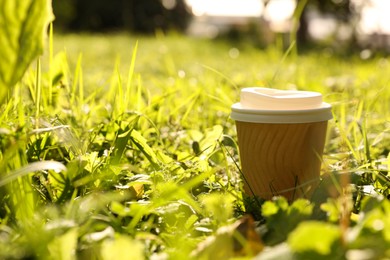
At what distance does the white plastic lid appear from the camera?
158cm

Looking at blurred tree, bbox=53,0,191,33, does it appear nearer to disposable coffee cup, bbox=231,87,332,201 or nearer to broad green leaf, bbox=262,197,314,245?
disposable coffee cup, bbox=231,87,332,201

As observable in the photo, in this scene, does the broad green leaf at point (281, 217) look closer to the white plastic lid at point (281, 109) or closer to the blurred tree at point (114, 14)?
the white plastic lid at point (281, 109)

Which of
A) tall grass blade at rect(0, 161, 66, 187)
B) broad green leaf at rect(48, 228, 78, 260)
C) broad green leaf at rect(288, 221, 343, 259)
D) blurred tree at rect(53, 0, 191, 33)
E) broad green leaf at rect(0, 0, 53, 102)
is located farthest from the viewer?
blurred tree at rect(53, 0, 191, 33)

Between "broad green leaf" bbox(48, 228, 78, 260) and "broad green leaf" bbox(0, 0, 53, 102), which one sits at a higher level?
"broad green leaf" bbox(0, 0, 53, 102)

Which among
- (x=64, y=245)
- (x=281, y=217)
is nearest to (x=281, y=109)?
(x=281, y=217)

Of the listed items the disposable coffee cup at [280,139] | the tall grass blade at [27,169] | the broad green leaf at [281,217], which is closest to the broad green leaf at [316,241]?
the broad green leaf at [281,217]

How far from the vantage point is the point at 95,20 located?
855 inches

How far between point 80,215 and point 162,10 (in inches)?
903

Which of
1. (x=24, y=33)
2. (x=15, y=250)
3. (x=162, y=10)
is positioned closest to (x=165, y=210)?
(x=15, y=250)

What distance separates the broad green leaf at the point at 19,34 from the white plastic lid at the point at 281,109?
1.84ft

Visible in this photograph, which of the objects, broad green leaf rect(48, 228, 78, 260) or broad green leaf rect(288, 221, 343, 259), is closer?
broad green leaf rect(288, 221, 343, 259)

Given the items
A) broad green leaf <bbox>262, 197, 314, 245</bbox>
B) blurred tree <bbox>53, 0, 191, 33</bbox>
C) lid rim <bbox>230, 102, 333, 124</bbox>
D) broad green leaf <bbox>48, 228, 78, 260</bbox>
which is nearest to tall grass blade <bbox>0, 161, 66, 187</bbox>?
broad green leaf <bbox>48, 228, 78, 260</bbox>

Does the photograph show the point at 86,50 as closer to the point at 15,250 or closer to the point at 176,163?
the point at 176,163

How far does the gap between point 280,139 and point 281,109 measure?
0.08 metres
